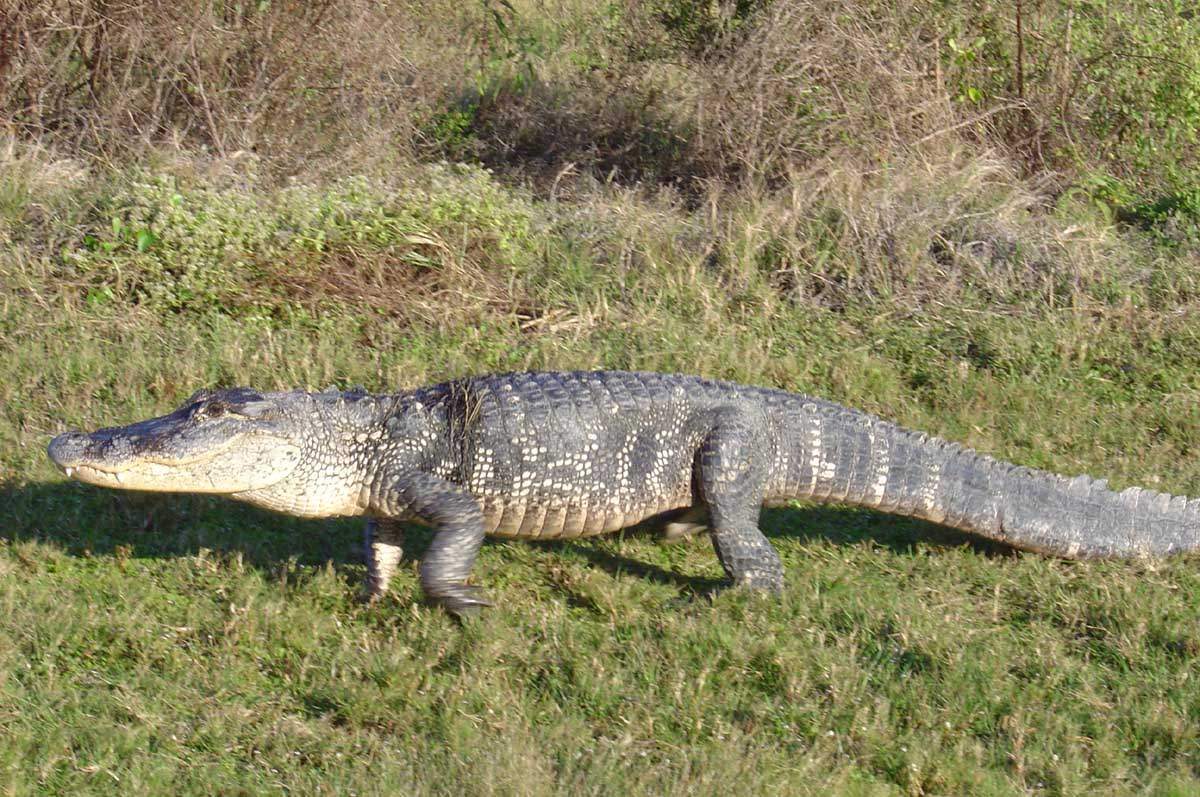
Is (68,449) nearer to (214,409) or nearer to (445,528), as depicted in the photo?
(214,409)

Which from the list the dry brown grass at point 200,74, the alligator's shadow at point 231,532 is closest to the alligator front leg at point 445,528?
the alligator's shadow at point 231,532

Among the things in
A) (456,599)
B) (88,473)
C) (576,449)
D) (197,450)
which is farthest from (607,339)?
(88,473)

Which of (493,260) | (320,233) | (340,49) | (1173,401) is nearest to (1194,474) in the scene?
(1173,401)

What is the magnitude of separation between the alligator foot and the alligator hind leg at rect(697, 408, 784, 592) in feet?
3.39

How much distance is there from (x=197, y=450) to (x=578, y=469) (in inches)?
58.7

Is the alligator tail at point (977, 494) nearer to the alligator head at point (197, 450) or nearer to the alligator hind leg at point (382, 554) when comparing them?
the alligator hind leg at point (382, 554)

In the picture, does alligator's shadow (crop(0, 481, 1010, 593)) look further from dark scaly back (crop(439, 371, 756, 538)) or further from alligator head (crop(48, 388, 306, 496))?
alligator head (crop(48, 388, 306, 496))

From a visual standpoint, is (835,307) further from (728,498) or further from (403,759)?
(403,759)

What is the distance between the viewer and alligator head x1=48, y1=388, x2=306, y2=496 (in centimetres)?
478

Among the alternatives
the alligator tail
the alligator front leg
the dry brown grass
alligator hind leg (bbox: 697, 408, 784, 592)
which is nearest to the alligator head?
the alligator front leg

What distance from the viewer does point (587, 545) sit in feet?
19.1

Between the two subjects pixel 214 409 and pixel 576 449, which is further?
pixel 576 449

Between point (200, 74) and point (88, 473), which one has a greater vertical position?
point (200, 74)

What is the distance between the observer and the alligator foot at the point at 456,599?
4.91 metres
